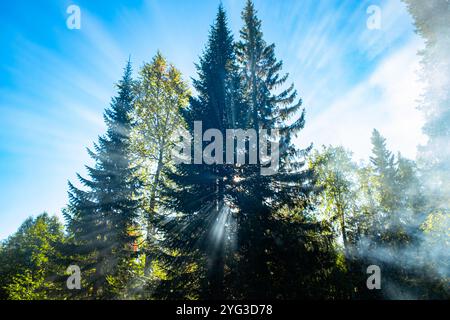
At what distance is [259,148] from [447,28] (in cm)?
1378

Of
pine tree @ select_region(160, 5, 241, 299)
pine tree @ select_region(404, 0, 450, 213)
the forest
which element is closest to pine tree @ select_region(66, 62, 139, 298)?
the forest

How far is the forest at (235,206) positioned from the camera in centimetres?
841

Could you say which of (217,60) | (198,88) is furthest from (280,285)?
(217,60)

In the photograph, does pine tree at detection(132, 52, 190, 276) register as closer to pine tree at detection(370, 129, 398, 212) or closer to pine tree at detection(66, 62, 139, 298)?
pine tree at detection(66, 62, 139, 298)

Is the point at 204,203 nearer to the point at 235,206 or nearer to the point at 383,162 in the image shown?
the point at 235,206

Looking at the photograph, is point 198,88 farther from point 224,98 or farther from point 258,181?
point 258,181

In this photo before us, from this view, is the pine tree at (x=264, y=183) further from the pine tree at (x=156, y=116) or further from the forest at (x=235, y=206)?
the pine tree at (x=156, y=116)

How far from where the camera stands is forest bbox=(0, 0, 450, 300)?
27.6 ft

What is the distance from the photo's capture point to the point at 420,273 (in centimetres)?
1352

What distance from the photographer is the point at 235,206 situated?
31.9 ft

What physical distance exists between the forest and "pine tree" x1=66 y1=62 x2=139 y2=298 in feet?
0.23

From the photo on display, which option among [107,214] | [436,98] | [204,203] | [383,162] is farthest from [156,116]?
[383,162]

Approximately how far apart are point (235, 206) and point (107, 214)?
840 centimetres

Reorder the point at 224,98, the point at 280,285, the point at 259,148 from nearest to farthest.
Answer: the point at 280,285 → the point at 259,148 → the point at 224,98
